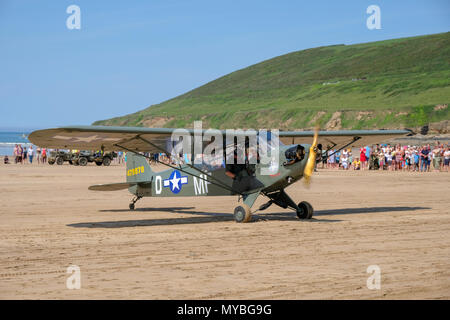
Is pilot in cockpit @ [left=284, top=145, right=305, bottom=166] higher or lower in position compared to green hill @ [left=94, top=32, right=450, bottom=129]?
lower

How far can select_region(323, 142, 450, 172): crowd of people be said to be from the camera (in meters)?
40.9

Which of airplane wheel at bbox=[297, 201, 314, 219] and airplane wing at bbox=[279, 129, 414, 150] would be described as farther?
airplane wing at bbox=[279, 129, 414, 150]

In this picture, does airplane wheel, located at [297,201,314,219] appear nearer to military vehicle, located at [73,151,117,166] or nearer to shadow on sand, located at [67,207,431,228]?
shadow on sand, located at [67,207,431,228]

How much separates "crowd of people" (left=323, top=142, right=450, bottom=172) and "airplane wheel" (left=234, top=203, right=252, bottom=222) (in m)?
25.0

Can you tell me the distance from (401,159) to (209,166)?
3013 centimetres

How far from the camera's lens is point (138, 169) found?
696 inches

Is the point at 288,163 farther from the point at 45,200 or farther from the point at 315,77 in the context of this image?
the point at 315,77

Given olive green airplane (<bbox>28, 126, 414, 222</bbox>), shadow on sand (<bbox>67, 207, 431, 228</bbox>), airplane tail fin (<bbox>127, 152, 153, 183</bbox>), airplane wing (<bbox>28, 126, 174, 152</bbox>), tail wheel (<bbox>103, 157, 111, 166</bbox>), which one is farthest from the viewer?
tail wheel (<bbox>103, 157, 111, 166</bbox>)

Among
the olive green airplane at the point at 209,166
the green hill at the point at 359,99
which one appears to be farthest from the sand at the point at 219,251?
the green hill at the point at 359,99

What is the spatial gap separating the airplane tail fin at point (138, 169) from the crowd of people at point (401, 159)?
23.0m

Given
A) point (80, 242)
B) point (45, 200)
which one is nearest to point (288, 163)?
point (80, 242)

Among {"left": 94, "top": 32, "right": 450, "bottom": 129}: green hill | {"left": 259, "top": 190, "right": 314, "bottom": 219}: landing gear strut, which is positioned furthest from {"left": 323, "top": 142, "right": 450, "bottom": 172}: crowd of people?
{"left": 94, "top": 32, "right": 450, "bottom": 129}: green hill

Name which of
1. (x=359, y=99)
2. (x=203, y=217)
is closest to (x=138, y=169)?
(x=203, y=217)

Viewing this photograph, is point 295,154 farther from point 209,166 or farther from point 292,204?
point 209,166
